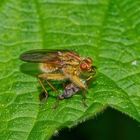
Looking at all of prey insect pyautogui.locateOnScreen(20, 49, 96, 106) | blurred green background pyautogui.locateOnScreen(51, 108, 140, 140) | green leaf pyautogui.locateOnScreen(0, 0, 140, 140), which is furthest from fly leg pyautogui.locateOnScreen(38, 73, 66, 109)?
blurred green background pyautogui.locateOnScreen(51, 108, 140, 140)

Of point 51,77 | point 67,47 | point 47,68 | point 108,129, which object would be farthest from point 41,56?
point 108,129

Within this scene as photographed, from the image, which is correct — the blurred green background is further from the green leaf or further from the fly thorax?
the fly thorax

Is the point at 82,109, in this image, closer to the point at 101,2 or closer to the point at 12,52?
the point at 12,52

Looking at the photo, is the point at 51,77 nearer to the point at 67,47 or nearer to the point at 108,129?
the point at 67,47

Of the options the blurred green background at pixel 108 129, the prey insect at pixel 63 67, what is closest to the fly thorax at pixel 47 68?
the prey insect at pixel 63 67

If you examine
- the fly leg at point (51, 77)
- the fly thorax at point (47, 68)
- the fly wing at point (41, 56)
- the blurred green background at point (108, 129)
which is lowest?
the blurred green background at point (108, 129)

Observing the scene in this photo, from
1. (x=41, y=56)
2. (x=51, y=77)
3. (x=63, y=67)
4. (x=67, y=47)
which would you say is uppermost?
(x=67, y=47)

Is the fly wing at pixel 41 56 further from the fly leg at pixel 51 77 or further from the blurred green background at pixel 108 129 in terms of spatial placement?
the blurred green background at pixel 108 129
